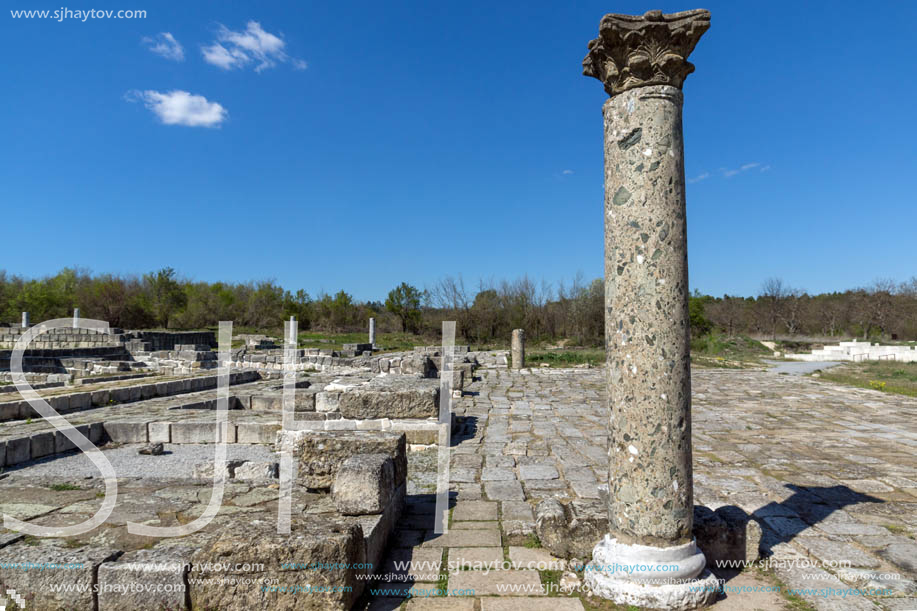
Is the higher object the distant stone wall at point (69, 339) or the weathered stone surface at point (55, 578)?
the distant stone wall at point (69, 339)

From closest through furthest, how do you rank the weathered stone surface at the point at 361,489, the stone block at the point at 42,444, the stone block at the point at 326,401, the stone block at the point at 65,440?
the weathered stone surface at the point at 361,489 → the stone block at the point at 42,444 → the stone block at the point at 65,440 → the stone block at the point at 326,401

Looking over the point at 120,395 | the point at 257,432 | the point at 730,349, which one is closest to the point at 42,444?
the point at 257,432

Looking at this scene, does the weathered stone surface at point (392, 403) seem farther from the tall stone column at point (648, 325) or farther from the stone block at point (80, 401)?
the stone block at point (80, 401)

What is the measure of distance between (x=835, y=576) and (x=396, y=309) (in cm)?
3862

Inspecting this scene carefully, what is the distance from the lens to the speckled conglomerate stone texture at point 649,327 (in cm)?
305

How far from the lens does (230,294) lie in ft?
157

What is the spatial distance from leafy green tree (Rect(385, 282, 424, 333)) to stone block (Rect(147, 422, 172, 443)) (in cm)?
3277

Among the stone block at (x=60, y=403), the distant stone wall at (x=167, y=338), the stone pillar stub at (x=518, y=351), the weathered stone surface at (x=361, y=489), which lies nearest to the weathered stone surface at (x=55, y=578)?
the weathered stone surface at (x=361, y=489)

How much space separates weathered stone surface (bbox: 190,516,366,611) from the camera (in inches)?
110

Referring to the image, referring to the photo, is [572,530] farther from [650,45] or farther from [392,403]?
[392,403]

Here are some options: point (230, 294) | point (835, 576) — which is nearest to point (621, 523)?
point (835, 576)

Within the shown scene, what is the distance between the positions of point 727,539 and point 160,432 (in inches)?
275

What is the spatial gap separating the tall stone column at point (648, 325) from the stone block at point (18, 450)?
→ 6.39 metres

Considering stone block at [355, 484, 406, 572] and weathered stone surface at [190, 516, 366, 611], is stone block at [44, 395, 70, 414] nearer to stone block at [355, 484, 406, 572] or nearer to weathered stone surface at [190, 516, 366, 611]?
stone block at [355, 484, 406, 572]
